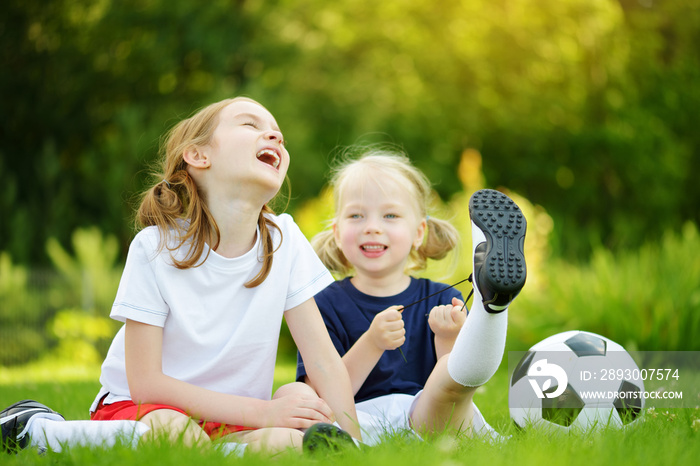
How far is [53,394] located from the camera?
4.28 m

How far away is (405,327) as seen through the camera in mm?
3168

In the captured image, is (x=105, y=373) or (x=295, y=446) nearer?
(x=295, y=446)

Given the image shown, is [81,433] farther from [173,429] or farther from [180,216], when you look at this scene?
[180,216]

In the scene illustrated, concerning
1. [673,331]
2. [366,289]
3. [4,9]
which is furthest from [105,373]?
[4,9]

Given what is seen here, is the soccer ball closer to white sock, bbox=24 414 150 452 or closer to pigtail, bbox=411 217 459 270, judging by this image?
pigtail, bbox=411 217 459 270

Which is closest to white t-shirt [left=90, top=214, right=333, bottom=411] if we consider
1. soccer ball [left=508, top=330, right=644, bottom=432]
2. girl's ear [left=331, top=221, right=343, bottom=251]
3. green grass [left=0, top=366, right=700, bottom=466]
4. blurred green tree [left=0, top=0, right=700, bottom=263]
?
green grass [left=0, top=366, right=700, bottom=466]

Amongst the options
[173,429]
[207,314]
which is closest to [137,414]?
[173,429]

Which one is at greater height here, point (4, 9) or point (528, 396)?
point (4, 9)

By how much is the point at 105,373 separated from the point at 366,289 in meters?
1.28

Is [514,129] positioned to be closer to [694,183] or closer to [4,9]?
[694,183]

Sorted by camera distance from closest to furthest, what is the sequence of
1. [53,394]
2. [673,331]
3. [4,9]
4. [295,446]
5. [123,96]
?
[295,446] < [53,394] < [673,331] < [4,9] < [123,96]

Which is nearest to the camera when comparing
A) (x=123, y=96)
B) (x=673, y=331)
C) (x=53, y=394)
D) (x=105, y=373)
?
(x=105, y=373)

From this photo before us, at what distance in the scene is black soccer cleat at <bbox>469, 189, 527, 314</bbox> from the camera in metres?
2.26

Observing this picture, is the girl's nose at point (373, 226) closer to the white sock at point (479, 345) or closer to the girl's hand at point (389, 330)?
the girl's hand at point (389, 330)
